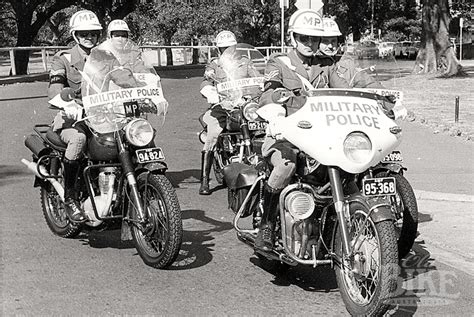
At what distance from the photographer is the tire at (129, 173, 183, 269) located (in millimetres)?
6242

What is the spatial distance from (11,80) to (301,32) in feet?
79.9

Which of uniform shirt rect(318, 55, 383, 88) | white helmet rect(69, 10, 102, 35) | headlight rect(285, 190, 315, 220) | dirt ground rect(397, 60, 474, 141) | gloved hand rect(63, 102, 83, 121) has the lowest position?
dirt ground rect(397, 60, 474, 141)

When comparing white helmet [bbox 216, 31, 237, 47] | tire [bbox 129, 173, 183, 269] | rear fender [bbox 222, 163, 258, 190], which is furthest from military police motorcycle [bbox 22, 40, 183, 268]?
white helmet [bbox 216, 31, 237, 47]

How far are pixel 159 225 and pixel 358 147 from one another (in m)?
1.92

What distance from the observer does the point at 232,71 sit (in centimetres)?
1038

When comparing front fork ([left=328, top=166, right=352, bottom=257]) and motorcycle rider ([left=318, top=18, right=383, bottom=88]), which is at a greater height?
motorcycle rider ([left=318, top=18, right=383, bottom=88])

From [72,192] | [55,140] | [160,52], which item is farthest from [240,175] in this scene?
[160,52]

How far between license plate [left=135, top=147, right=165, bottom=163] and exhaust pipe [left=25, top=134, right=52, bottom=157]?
1.56 m

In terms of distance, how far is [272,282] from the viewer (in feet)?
20.7

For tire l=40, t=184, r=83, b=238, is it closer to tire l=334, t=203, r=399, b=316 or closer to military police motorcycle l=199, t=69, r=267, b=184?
military police motorcycle l=199, t=69, r=267, b=184

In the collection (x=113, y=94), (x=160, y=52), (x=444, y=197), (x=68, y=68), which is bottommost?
(x=160, y=52)

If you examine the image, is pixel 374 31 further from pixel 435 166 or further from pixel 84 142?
pixel 84 142

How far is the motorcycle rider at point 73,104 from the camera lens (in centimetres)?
709

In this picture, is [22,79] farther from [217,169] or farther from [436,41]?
[217,169]
